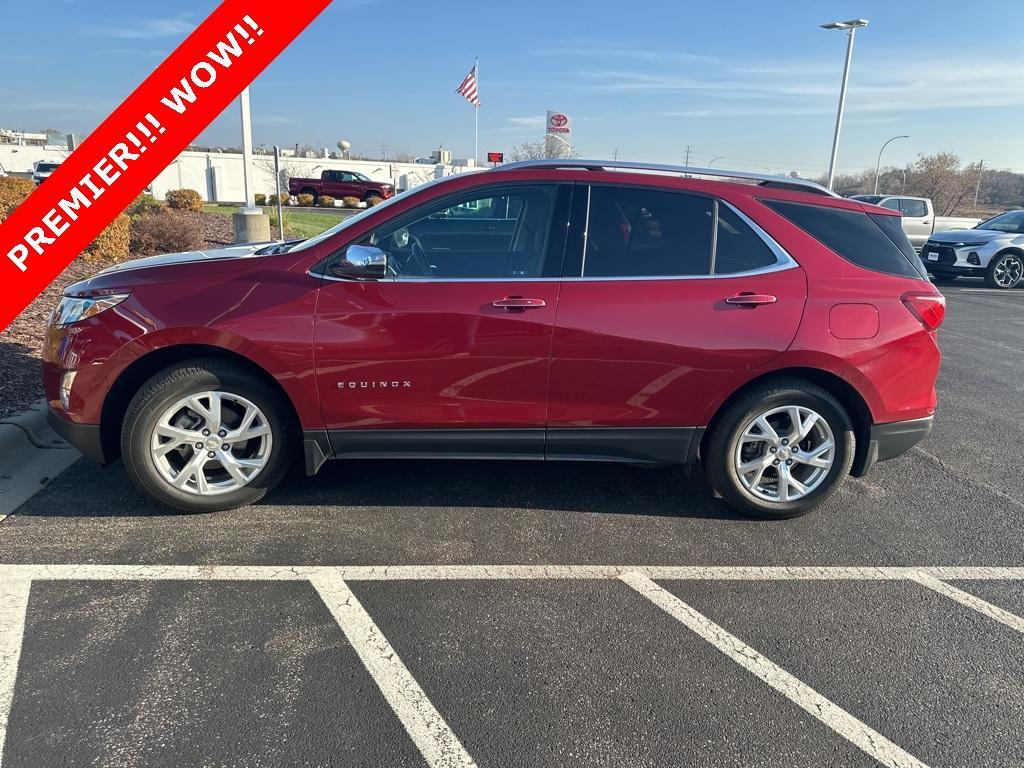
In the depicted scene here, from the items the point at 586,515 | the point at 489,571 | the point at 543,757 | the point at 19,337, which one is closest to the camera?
the point at 543,757

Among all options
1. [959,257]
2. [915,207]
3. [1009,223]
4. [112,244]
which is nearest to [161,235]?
[112,244]

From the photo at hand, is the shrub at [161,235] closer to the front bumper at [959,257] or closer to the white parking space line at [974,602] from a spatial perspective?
the white parking space line at [974,602]

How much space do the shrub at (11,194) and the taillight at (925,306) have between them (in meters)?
9.67

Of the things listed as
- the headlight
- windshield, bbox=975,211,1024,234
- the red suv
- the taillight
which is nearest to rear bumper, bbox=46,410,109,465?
the red suv

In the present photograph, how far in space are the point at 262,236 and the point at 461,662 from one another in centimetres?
1223

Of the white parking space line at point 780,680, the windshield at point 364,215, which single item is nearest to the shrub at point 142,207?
the windshield at point 364,215

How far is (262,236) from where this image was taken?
523 inches

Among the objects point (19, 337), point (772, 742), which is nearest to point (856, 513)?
point (772, 742)

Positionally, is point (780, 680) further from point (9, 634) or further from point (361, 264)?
point (9, 634)

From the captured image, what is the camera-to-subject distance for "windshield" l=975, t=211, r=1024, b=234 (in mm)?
14992

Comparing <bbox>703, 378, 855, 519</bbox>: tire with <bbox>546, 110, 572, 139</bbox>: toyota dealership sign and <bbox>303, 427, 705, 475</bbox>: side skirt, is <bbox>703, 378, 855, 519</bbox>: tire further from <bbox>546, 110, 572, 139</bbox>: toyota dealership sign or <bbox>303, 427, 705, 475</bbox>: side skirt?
<bbox>546, 110, 572, 139</bbox>: toyota dealership sign

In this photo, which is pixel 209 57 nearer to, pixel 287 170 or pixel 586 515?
pixel 586 515

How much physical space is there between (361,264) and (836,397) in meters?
2.60

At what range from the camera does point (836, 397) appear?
3.78 metres
